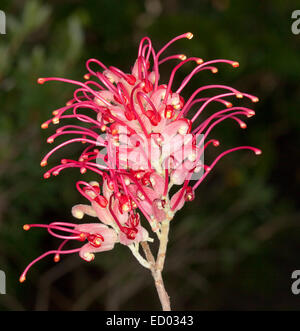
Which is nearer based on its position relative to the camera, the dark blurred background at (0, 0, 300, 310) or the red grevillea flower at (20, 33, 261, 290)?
the red grevillea flower at (20, 33, 261, 290)

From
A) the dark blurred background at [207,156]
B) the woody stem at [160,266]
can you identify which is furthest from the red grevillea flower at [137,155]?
the dark blurred background at [207,156]

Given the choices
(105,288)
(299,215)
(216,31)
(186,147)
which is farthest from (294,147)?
(186,147)

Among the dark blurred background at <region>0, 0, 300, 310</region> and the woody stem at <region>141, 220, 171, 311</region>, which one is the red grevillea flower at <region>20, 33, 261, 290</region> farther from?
the dark blurred background at <region>0, 0, 300, 310</region>

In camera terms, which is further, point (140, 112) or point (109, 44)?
point (109, 44)

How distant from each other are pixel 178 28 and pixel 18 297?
4.11 ft

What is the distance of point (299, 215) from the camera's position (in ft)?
7.36

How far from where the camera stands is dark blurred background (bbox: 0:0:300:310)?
167cm

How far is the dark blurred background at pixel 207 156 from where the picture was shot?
1.67 meters

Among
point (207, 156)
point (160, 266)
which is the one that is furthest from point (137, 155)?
point (207, 156)

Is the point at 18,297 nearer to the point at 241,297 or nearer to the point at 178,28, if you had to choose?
the point at 241,297

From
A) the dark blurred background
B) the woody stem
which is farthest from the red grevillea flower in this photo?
the dark blurred background

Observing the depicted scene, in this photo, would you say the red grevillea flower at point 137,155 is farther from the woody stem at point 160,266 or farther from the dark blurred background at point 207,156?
the dark blurred background at point 207,156

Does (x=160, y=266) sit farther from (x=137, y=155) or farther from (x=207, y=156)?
(x=207, y=156)

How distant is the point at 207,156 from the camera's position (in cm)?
242
